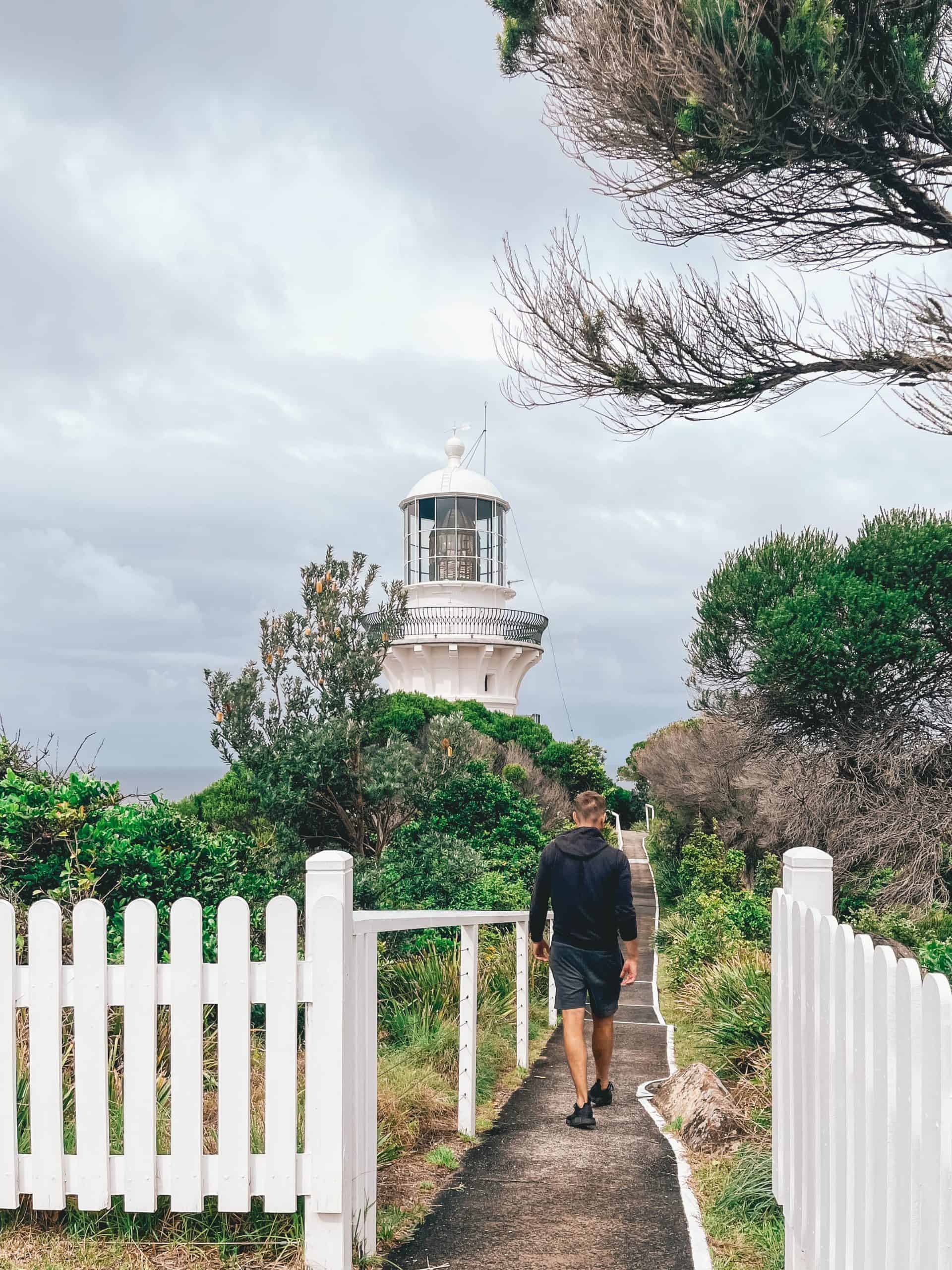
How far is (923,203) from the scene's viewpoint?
12438mm

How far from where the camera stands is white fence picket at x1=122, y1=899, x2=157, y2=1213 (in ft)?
12.6

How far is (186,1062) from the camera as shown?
383 cm

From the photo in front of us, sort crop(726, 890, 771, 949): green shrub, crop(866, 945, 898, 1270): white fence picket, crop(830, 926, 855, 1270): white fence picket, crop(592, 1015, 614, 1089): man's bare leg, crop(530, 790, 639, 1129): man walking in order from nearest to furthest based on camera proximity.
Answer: crop(866, 945, 898, 1270): white fence picket → crop(830, 926, 855, 1270): white fence picket → crop(530, 790, 639, 1129): man walking → crop(592, 1015, 614, 1089): man's bare leg → crop(726, 890, 771, 949): green shrub

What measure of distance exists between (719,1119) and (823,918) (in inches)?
117

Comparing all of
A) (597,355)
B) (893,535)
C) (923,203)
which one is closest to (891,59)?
(923,203)

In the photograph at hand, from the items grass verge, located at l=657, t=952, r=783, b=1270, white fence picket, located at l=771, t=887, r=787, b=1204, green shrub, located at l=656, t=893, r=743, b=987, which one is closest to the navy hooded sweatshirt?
grass verge, located at l=657, t=952, r=783, b=1270

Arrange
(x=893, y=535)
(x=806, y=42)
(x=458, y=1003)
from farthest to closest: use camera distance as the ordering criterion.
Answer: (x=893, y=535) < (x=806, y=42) < (x=458, y=1003)

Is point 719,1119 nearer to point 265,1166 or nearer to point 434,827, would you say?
point 265,1166

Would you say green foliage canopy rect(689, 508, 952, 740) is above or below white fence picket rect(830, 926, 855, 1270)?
above

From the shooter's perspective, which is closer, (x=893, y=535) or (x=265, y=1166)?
(x=265, y=1166)

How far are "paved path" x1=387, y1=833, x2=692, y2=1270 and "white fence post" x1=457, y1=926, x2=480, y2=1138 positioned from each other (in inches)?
6.3

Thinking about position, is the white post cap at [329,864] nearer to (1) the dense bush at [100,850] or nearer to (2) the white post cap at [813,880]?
(2) the white post cap at [813,880]

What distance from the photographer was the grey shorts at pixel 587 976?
21.3ft

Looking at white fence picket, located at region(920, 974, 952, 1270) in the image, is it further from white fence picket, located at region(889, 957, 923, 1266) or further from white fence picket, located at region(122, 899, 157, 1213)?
white fence picket, located at region(122, 899, 157, 1213)
